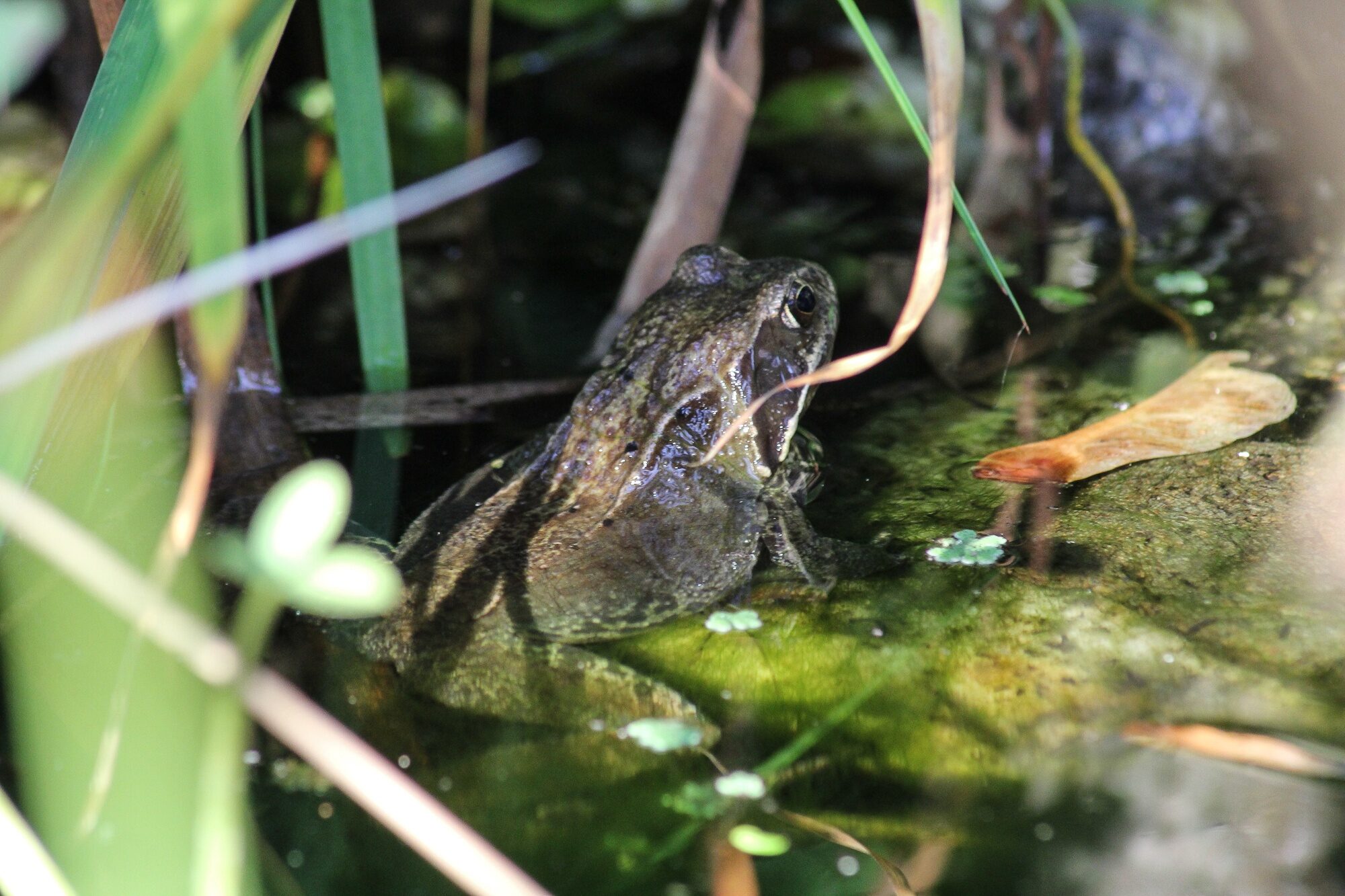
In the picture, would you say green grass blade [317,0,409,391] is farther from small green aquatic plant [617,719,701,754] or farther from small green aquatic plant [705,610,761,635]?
small green aquatic plant [617,719,701,754]

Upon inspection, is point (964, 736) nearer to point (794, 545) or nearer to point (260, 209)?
point (794, 545)

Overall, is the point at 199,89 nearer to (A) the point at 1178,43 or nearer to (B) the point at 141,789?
(B) the point at 141,789

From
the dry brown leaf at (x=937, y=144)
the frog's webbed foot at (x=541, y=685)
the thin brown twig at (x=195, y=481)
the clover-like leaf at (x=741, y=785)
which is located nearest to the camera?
the thin brown twig at (x=195, y=481)

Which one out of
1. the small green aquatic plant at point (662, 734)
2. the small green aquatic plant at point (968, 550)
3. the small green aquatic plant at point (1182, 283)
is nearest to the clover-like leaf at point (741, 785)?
the small green aquatic plant at point (662, 734)

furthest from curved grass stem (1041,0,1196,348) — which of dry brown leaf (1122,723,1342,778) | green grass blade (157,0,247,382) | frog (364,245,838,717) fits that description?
green grass blade (157,0,247,382)

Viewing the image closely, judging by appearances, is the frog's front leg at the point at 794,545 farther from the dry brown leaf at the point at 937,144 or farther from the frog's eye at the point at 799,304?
the dry brown leaf at the point at 937,144

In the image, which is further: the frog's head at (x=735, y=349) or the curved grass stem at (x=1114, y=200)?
the curved grass stem at (x=1114, y=200)

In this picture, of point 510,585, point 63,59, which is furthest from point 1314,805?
point 63,59
